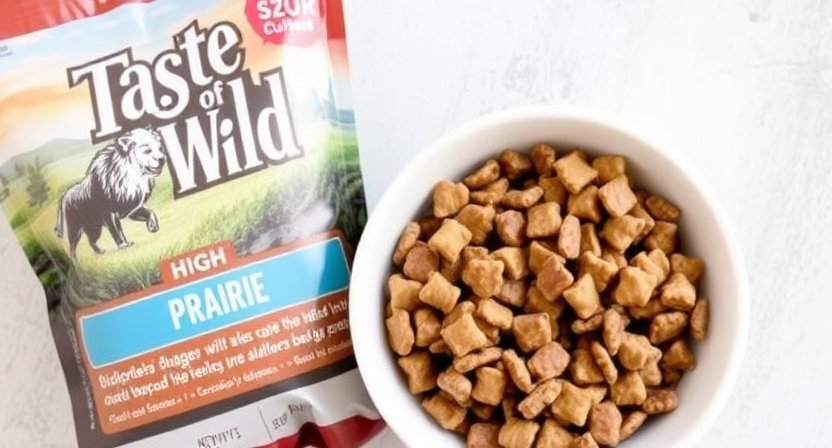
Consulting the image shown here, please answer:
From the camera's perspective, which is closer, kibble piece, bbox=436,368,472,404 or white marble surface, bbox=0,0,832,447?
kibble piece, bbox=436,368,472,404

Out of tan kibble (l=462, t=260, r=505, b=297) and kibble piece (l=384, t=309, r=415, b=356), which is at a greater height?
tan kibble (l=462, t=260, r=505, b=297)

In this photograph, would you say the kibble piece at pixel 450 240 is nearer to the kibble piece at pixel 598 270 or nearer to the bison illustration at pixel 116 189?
the kibble piece at pixel 598 270

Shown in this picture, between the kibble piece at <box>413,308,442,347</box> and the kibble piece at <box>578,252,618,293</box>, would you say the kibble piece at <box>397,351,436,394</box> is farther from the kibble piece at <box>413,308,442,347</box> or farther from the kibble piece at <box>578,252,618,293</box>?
the kibble piece at <box>578,252,618,293</box>

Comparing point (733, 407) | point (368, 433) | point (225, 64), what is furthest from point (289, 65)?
point (733, 407)

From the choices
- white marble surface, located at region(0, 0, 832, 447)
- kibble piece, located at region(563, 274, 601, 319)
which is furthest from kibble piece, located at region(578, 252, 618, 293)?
white marble surface, located at region(0, 0, 832, 447)

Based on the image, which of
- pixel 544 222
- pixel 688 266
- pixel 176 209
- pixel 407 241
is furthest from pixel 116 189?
pixel 688 266

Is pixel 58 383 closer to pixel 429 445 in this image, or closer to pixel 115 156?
pixel 115 156

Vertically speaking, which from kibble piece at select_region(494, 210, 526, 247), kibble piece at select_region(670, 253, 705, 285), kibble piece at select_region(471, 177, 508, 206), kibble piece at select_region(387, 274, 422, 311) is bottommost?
kibble piece at select_region(387, 274, 422, 311)

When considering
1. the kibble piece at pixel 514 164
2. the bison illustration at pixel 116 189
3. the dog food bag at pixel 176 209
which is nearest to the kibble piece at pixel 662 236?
the kibble piece at pixel 514 164
